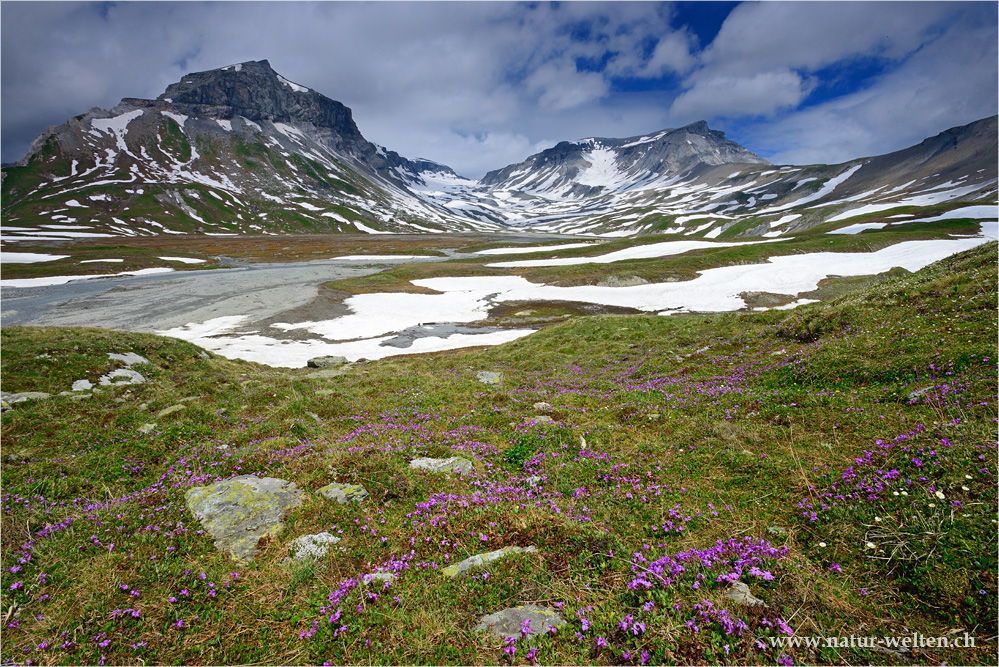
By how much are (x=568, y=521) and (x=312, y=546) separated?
4.18 meters

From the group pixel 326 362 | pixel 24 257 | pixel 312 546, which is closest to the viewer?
pixel 312 546

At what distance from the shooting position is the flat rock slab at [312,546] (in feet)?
20.3

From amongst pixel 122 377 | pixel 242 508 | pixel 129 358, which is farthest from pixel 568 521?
pixel 129 358

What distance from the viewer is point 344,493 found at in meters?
7.71

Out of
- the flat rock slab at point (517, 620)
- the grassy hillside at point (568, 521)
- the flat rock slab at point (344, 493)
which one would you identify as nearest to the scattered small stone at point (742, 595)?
the grassy hillside at point (568, 521)

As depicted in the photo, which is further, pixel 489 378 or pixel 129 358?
pixel 489 378

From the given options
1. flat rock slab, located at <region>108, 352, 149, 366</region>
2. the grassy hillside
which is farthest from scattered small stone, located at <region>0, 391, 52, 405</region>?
flat rock slab, located at <region>108, 352, 149, 366</region>

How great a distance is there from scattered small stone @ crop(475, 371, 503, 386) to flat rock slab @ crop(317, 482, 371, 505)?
1108 cm

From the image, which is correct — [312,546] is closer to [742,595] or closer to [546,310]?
[742,595]

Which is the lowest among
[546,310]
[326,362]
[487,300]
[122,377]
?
[546,310]

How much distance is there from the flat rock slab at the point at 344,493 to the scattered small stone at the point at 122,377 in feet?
48.7

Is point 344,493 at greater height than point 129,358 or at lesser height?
lesser

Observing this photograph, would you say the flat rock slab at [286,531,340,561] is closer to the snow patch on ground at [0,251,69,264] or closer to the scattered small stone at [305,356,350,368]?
the scattered small stone at [305,356,350,368]

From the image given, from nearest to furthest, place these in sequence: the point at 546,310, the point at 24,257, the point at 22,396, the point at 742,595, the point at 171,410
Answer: the point at 742,595, the point at 171,410, the point at 22,396, the point at 546,310, the point at 24,257
